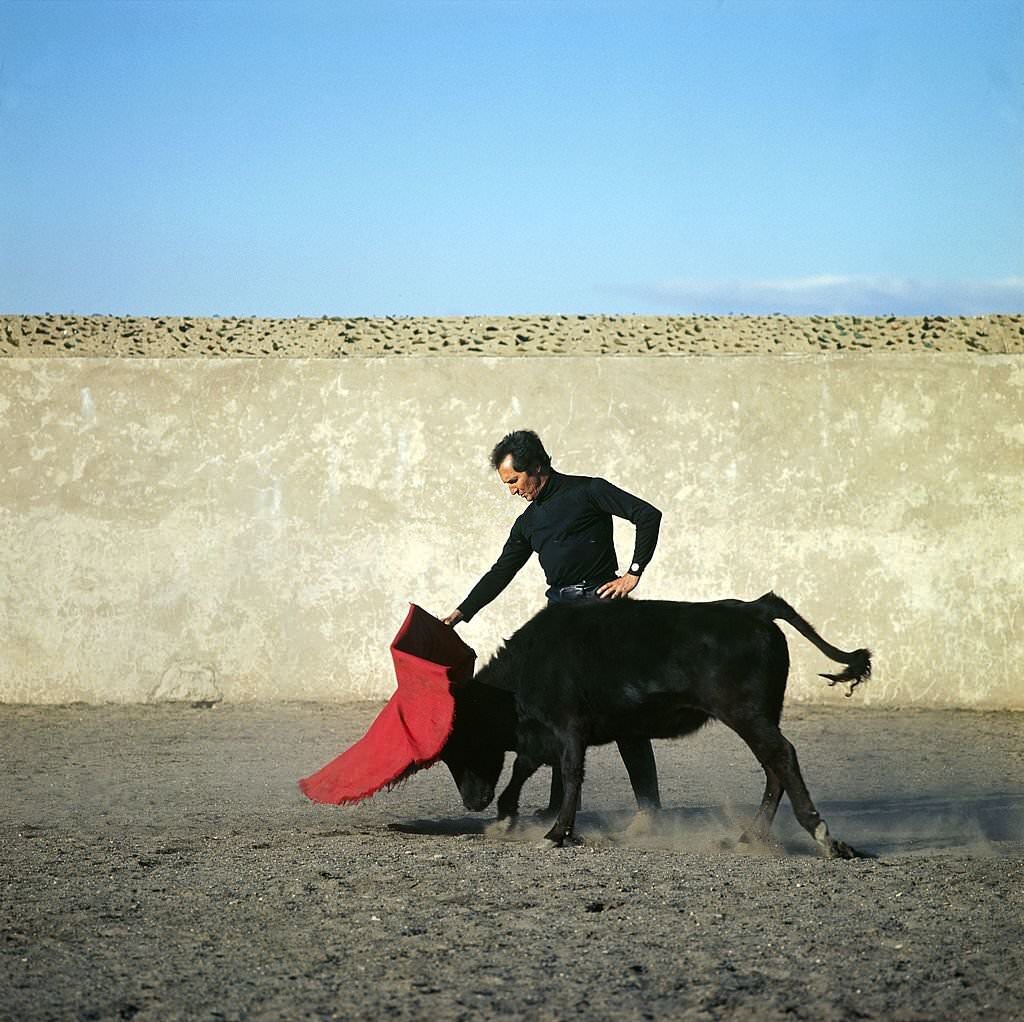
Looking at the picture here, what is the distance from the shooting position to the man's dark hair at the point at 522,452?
7.32 meters

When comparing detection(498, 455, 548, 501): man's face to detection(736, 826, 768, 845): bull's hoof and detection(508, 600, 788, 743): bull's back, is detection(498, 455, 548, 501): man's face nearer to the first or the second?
detection(508, 600, 788, 743): bull's back

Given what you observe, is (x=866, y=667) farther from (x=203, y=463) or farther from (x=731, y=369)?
(x=203, y=463)

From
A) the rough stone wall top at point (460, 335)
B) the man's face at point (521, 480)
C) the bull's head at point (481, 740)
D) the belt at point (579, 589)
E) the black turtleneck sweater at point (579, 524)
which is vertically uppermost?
the rough stone wall top at point (460, 335)

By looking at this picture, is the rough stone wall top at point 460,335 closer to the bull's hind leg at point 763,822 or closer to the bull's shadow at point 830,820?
the bull's shadow at point 830,820

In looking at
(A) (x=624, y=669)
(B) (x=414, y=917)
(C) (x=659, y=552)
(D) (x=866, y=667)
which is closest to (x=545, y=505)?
(A) (x=624, y=669)

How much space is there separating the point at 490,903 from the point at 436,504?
22.6 ft

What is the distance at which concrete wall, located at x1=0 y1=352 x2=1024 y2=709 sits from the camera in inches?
474

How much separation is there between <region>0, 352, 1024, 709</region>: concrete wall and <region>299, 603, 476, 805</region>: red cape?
191 inches

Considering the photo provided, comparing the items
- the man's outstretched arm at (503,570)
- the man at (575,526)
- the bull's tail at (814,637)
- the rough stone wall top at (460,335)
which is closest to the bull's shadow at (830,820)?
the man at (575,526)

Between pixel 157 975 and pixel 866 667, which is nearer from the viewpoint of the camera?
pixel 157 975

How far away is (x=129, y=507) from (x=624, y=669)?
6757 mm

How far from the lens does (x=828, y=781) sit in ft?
29.7

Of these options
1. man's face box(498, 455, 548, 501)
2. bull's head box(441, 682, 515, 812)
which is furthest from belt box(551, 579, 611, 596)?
bull's head box(441, 682, 515, 812)

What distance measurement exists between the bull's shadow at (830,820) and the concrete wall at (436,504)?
3768 mm
